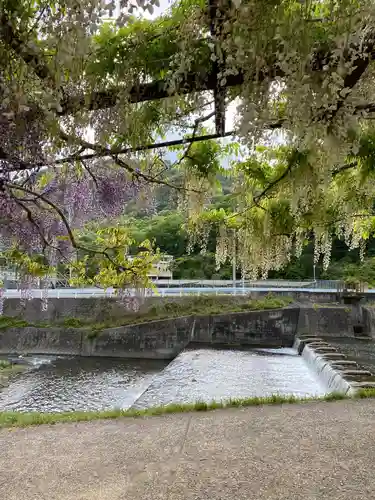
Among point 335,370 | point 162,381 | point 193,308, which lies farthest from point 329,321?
point 162,381

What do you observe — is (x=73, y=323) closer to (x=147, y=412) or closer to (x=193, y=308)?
(x=193, y=308)

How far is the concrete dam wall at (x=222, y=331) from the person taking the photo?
17.2m

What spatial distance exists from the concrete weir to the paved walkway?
207 centimetres

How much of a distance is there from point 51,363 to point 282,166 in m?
14.0

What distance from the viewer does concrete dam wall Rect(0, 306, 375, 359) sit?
17.2 m

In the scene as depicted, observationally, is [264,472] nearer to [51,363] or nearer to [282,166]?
[282,166]

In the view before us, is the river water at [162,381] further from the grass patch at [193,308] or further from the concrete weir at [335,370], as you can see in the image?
the grass patch at [193,308]

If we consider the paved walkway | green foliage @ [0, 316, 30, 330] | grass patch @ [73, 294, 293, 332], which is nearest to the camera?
the paved walkway

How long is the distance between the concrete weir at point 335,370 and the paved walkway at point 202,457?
2.07m

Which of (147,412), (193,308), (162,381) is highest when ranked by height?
(193,308)

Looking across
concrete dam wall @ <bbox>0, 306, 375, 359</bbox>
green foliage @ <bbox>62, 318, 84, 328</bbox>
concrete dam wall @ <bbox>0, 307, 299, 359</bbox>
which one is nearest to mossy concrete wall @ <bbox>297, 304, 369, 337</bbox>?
concrete dam wall @ <bbox>0, 306, 375, 359</bbox>

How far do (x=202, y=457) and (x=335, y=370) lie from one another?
657cm

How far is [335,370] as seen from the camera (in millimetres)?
9453

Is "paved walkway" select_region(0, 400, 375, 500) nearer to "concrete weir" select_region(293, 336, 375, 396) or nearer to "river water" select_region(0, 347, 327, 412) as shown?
"concrete weir" select_region(293, 336, 375, 396)
